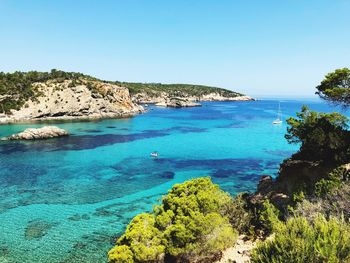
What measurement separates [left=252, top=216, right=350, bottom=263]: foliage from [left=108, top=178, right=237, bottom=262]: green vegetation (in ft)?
15.4

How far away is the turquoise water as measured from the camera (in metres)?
22.9

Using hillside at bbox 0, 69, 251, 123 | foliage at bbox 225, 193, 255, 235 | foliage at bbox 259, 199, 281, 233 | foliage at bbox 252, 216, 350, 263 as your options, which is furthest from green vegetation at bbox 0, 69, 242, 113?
foliage at bbox 252, 216, 350, 263

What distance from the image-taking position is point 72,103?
366 feet

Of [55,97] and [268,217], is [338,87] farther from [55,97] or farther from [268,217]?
[55,97]

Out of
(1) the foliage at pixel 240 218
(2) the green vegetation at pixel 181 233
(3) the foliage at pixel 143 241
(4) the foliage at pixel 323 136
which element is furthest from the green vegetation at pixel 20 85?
(4) the foliage at pixel 323 136

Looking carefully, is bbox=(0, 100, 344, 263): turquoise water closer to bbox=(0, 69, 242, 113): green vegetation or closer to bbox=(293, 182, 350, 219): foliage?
bbox=(293, 182, 350, 219): foliage

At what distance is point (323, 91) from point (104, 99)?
4121 inches

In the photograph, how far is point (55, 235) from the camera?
923 inches

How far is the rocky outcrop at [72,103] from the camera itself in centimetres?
10262

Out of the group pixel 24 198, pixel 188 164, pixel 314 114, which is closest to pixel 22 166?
pixel 24 198

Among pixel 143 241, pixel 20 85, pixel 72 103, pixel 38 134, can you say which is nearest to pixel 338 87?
pixel 143 241

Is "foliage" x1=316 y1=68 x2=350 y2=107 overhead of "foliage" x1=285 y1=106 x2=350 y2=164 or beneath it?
overhead

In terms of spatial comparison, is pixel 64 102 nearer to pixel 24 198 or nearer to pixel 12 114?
pixel 12 114

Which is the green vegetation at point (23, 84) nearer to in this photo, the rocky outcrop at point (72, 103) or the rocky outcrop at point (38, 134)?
the rocky outcrop at point (72, 103)
